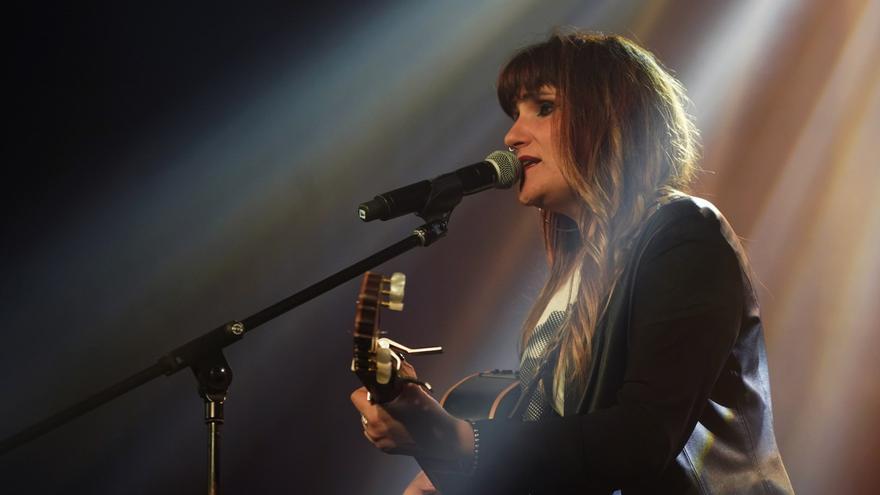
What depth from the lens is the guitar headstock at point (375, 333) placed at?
116cm

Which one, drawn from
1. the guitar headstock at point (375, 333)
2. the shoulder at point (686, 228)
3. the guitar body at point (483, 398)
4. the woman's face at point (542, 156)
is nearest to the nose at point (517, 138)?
the woman's face at point (542, 156)

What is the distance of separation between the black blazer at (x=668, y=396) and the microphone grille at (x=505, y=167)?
12.5 inches

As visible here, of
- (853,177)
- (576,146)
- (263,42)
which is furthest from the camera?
(263,42)

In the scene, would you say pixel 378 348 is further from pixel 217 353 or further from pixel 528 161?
pixel 528 161

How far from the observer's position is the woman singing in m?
1.34

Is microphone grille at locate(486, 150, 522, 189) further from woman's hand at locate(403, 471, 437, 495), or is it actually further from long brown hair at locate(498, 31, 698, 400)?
woman's hand at locate(403, 471, 437, 495)

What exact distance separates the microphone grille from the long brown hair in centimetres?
10

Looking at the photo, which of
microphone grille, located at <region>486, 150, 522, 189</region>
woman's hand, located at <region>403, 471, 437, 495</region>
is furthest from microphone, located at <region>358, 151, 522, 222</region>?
woman's hand, located at <region>403, 471, 437, 495</region>

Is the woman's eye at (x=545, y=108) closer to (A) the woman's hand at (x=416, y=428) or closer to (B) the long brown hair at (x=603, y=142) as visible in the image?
(B) the long brown hair at (x=603, y=142)

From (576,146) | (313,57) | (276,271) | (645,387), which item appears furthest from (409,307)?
(645,387)

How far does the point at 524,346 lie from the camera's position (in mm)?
2080

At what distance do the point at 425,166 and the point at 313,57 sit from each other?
0.59 meters

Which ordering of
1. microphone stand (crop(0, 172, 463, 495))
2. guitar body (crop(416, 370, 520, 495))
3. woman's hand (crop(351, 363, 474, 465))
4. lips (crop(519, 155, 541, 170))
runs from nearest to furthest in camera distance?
1. woman's hand (crop(351, 363, 474, 465))
2. microphone stand (crop(0, 172, 463, 495))
3. lips (crop(519, 155, 541, 170))
4. guitar body (crop(416, 370, 520, 495))

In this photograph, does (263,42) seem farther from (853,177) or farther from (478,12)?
(853,177)
